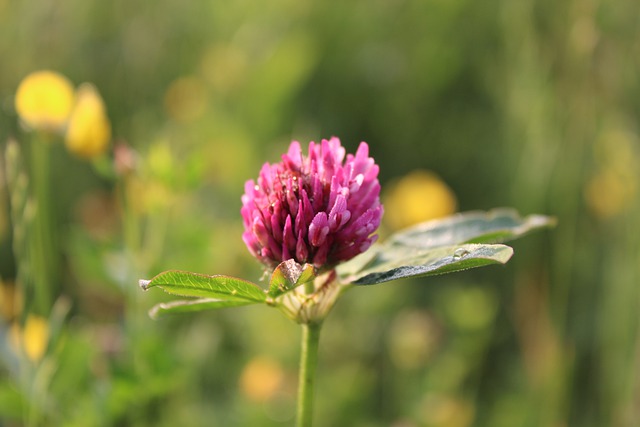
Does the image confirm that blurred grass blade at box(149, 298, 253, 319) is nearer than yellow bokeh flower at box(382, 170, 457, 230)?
Yes

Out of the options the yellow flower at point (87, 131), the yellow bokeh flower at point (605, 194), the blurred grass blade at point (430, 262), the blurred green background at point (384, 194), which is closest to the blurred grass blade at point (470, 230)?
the blurred grass blade at point (430, 262)

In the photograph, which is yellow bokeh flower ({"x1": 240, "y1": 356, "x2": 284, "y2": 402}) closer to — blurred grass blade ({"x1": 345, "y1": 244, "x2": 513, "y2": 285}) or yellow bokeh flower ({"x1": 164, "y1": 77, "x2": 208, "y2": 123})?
blurred grass blade ({"x1": 345, "y1": 244, "x2": 513, "y2": 285})

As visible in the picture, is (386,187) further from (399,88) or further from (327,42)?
(327,42)

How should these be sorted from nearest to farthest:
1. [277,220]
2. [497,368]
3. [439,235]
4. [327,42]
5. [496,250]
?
[496,250] < [277,220] < [439,235] < [497,368] < [327,42]

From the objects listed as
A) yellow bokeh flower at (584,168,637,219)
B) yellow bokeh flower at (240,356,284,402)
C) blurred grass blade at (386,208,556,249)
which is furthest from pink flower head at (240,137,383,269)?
yellow bokeh flower at (584,168,637,219)

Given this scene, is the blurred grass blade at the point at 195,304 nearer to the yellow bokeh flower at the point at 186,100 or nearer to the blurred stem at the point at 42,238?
the blurred stem at the point at 42,238

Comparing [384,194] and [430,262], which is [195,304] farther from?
[384,194]

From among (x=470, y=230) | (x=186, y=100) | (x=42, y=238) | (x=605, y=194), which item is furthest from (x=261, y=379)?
(x=186, y=100)

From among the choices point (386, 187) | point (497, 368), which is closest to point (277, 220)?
point (497, 368)
